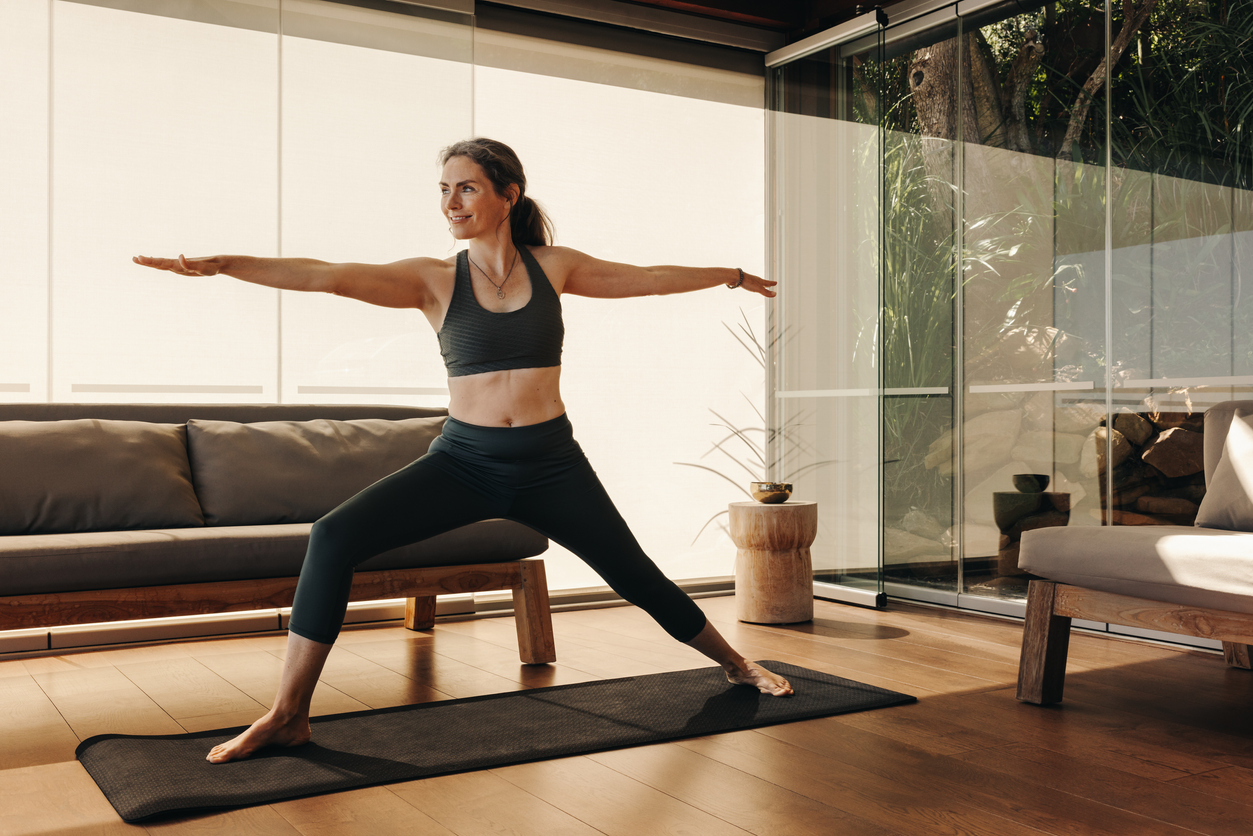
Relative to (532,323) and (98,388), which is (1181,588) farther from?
(98,388)

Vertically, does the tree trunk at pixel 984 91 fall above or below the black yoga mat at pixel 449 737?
above

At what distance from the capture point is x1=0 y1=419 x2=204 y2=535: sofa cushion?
3100 mm

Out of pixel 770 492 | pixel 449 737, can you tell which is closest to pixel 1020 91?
pixel 770 492

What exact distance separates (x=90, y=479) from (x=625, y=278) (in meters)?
1.81

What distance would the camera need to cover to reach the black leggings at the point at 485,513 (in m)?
2.29

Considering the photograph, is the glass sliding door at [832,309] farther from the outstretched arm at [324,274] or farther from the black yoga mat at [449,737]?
the outstretched arm at [324,274]

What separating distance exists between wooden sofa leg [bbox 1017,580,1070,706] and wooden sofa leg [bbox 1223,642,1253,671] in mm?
849

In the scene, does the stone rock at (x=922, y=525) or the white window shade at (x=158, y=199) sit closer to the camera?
the white window shade at (x=158, y=199)

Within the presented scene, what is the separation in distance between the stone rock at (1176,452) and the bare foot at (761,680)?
1.71 m

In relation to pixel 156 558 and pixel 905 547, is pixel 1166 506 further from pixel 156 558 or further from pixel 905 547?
pixel 156 558

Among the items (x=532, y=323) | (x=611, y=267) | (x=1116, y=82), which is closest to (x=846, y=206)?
(x=1116, y=82)

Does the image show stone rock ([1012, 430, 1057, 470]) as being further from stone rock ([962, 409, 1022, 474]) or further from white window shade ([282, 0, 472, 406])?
white window shade ([282, 0, 472, 406])

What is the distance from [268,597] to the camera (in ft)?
9.67

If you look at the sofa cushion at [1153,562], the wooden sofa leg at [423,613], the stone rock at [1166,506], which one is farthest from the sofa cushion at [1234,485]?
the wooden sofa leg at [423,613]
